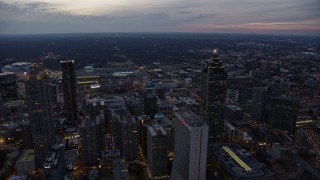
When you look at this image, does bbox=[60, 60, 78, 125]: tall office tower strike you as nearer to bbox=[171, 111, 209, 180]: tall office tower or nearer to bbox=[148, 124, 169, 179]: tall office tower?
bbox=[148, 124, 169, 179]: tall office tower

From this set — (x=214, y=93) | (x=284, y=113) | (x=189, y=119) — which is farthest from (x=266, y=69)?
(x=189, y=119)

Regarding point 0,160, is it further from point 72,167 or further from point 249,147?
point 249,147

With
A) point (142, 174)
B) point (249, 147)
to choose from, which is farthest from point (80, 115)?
point (249, 147)

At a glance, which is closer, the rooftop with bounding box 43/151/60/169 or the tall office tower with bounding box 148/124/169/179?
the rooftop with bounding box 43/151/60/169

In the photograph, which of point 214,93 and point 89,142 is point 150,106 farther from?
point 89,142

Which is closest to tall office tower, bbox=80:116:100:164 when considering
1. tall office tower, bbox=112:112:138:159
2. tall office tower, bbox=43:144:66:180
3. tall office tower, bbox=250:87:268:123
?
tall office tower, bbox=112:112:138:159

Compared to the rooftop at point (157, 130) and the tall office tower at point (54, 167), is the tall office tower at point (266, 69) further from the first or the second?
the tall office tower at point (54, 167)

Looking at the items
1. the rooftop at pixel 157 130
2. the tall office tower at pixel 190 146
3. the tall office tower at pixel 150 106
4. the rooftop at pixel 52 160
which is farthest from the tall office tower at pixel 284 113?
the rooftop at pixel 52 160
